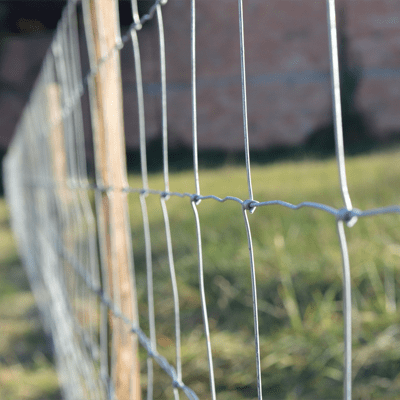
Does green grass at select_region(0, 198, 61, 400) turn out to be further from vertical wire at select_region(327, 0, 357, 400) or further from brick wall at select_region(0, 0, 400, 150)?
brick wall at select_region(0, 0, 400, 150)

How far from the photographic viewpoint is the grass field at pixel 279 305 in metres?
1.53

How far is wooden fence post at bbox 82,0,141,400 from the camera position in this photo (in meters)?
1.13

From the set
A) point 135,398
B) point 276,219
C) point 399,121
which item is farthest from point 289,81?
point 135,398

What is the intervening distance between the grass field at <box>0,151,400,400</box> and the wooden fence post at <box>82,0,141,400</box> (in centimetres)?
49

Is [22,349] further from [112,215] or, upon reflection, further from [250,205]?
[250,205]

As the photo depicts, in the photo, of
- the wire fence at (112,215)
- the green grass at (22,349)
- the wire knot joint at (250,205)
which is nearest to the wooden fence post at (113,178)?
the wire fence at (112,215)

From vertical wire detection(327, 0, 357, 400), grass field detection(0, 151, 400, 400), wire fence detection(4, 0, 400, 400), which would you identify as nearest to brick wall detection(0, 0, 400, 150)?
grass field detection(0, 151, 400, 400)

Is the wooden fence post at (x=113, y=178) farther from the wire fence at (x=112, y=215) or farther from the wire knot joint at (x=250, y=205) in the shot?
the wire knot joint at (x=250, y=205)

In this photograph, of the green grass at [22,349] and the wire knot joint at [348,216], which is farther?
the green grass at [22,349]

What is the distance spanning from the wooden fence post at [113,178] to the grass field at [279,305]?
0.49 metres

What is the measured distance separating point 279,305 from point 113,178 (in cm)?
95

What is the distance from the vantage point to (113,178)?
1.17 meters

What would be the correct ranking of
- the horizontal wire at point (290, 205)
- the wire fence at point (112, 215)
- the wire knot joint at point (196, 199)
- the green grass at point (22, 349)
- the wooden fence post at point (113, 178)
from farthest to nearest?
1. the green grass at point (22, 349)
2. the wooden fence post at point (113, 178)
3. the wire knot joint at point (196, 199)
4. the wire fence at point (112, 215)
5. the horizontal wire at point (290, 205)

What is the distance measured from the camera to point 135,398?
1.17m
